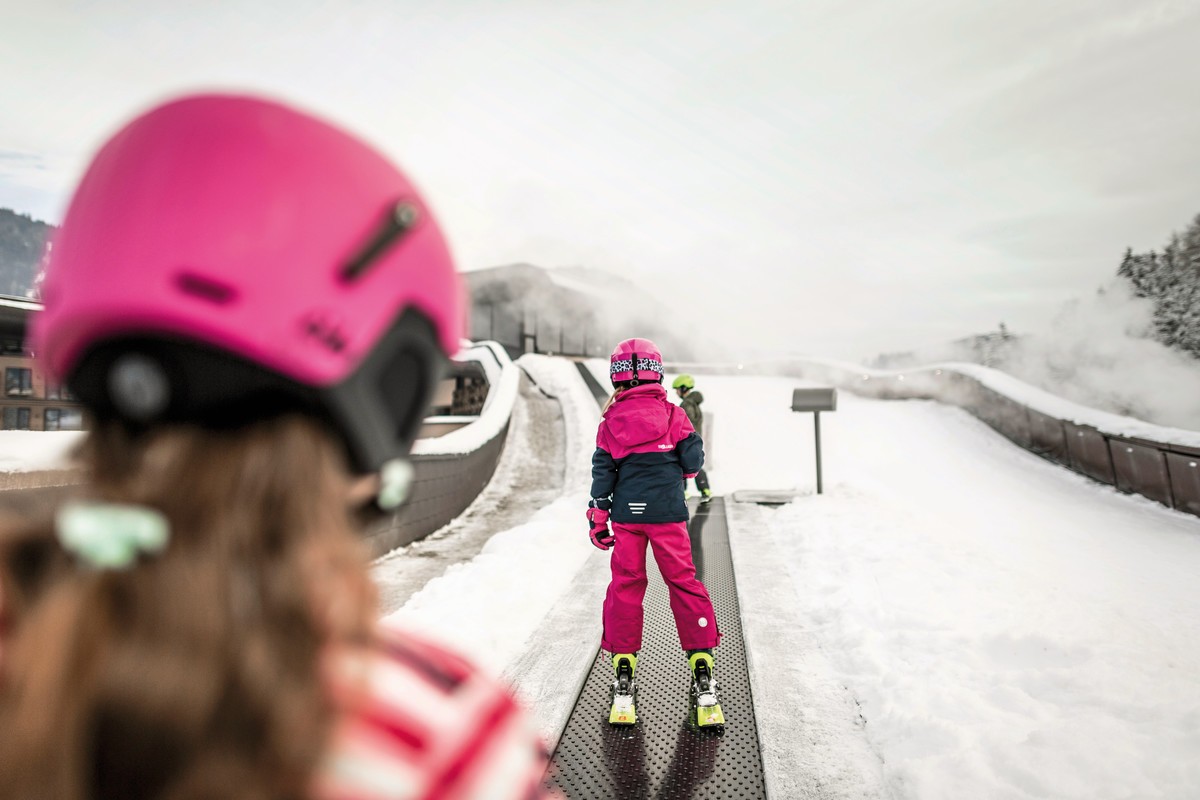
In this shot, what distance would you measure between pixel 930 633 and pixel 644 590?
2.15 m

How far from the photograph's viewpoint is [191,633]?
621 millimetres

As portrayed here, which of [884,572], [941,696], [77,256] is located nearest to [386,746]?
[77,256]

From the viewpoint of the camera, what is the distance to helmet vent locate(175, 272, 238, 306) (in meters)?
0.76

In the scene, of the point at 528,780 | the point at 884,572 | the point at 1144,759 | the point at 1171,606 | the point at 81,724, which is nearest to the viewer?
the point at 81,724

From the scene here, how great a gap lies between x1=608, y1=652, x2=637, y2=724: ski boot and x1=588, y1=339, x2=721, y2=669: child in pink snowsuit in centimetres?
4

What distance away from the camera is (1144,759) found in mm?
2646

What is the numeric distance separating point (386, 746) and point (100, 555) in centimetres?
35

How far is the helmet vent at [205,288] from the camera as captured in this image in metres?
0.76

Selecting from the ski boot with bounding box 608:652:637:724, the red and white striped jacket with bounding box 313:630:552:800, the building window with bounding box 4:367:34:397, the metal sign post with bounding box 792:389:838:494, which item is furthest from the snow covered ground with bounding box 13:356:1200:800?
the building window with bounding box 4:367:34:397

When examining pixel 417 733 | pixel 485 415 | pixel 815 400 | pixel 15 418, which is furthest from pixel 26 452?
pixel 15 418

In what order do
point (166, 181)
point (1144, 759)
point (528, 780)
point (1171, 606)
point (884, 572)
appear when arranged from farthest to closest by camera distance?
point (884, 572) → point (1171, 606) → point (1144, 759) → point (166, 181) → point (528, 780)

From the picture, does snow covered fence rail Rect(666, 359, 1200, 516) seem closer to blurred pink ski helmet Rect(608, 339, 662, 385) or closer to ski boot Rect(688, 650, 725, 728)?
ski boot Rect(688, 650, 725, 728)

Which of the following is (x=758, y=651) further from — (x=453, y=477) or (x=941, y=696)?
(x=453, y=477)

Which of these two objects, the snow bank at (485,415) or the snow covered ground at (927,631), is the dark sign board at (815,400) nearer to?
the snow covered ground at (927,631)
